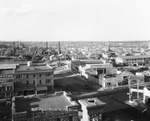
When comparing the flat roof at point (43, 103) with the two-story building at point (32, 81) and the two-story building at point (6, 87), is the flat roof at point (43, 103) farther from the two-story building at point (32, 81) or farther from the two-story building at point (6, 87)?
the two-story building at point (32, 81)

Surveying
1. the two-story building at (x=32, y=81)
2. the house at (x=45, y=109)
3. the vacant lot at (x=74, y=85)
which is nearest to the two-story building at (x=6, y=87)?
the two-story building at (x=32, y=81)

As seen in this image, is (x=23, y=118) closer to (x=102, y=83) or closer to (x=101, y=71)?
(x=102, y=83)

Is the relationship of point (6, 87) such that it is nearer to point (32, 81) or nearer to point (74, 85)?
point (32, 81)

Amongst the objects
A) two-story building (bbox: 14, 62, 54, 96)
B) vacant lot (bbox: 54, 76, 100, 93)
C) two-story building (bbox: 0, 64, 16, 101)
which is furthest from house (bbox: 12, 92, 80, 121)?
vacant lot (bbox: 54, 76, 100, 93)

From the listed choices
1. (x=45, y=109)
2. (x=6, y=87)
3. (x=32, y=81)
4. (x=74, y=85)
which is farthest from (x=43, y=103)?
(x=74, y=85)

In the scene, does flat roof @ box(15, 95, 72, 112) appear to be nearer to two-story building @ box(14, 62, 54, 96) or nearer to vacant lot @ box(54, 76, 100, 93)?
two-story building @ box(14, 62, 54, 96)

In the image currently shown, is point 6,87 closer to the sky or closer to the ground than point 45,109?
closer to the ground
